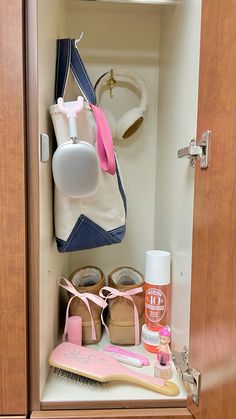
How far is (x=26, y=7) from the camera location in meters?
0.68

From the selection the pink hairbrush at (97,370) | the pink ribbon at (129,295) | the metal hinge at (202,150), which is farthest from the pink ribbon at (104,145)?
the pink hairbrush at (97,370)

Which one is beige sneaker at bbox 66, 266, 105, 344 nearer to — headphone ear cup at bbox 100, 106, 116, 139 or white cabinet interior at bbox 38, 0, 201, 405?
white cabinet interior at bbox 38, 0, 201, 405

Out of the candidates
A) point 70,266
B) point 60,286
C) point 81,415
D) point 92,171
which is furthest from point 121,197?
point 81,415

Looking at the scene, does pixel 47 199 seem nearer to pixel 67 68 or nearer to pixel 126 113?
pixel 67 68

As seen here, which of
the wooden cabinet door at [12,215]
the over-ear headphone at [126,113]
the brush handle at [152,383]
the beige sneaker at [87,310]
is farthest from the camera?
the over-ear headphone at [126,113]

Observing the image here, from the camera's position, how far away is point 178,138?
95cm

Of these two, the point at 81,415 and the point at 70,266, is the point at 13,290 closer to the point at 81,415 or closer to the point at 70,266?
the point at 81,415

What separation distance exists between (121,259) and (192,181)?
2.01ft

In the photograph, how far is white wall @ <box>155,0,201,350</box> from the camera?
0.82 meters

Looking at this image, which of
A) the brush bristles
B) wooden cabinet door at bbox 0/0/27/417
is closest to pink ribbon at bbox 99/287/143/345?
the brush bristles

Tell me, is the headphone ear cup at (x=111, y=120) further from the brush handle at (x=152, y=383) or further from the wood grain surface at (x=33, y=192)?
the brush handle at (x=152, y=383)

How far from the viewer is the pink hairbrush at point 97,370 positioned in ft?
2.60

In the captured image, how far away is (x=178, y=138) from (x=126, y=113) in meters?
0.31

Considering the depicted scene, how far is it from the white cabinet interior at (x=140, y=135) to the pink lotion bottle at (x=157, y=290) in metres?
0.03
